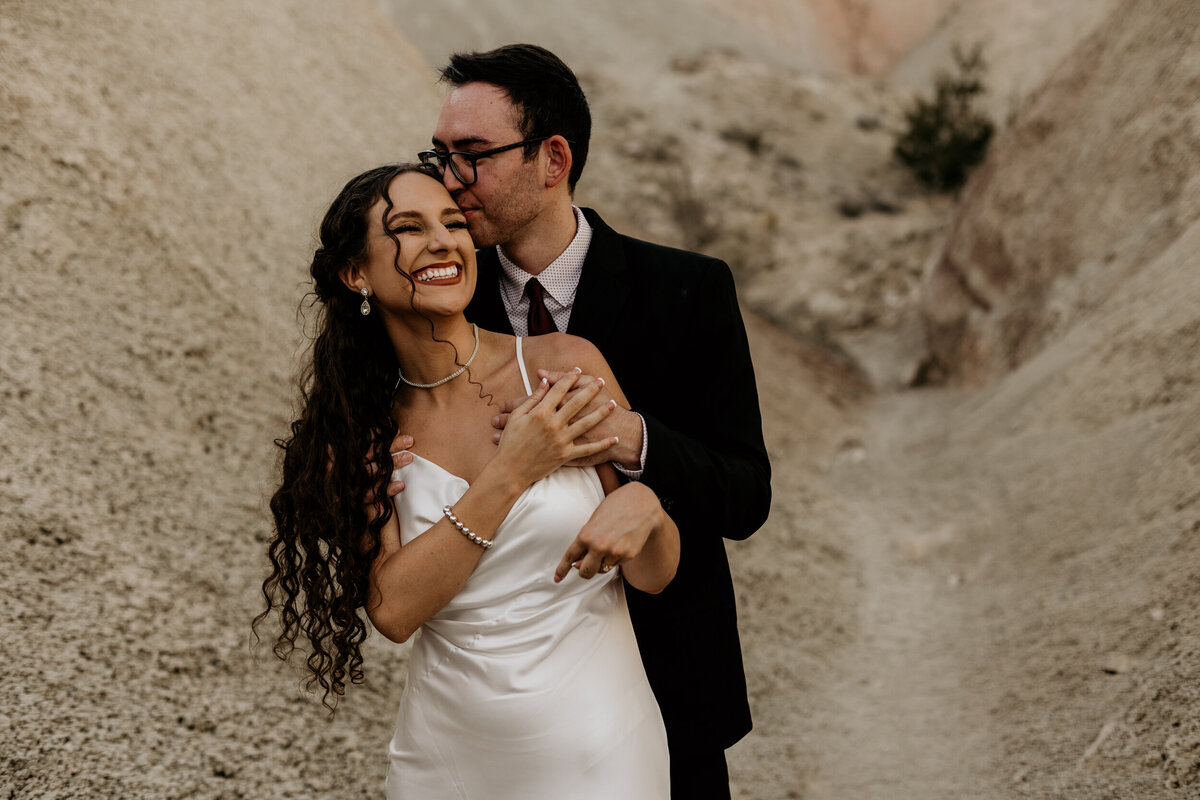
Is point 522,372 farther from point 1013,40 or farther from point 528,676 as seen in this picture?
point 1013,40

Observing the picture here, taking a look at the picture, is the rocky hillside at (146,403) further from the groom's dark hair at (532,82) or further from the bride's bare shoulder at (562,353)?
the bride's bare shoulder at (562,353)

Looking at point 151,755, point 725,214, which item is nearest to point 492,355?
point 151,755

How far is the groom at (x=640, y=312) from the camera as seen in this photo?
2662mm

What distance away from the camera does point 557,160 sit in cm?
279

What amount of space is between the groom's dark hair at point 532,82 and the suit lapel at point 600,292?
0.22 m

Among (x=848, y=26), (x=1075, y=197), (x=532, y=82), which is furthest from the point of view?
(x=848, y=26)

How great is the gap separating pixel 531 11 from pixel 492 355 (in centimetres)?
3021

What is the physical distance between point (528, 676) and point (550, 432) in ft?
1.90

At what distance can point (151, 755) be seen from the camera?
13.3 feet

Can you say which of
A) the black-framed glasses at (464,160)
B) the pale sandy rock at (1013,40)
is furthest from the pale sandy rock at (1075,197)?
the pale sandy rock at (1013,40)

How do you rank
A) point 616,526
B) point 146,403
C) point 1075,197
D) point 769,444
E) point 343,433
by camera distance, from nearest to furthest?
point 616,526 < point 343,433 < point 146,403 < point 769,444 < point 1075,197

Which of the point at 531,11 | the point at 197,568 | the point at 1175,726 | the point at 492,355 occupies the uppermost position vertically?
the point at 531,11

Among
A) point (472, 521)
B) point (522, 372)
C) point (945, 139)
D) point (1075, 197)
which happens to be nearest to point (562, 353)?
point (522, 372)

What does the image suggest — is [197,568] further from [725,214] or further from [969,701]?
[725,214]
